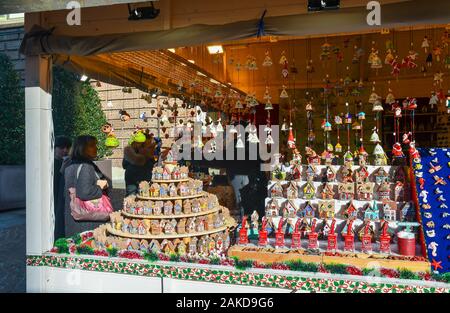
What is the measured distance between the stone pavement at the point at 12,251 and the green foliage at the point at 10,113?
2.00m

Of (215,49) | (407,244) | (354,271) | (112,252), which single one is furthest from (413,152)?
(215,49)

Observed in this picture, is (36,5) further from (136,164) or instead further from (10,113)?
(10,113)

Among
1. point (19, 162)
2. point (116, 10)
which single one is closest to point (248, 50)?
point (116, 10)

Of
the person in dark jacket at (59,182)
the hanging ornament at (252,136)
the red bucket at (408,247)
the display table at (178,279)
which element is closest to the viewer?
the display table at (178,279)

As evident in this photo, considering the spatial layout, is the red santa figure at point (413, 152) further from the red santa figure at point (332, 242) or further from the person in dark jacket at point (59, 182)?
the person in dark jacket at point (59, 182)

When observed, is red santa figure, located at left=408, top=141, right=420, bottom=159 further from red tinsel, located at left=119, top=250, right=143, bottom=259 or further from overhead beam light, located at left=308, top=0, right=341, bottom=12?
red tinsel, located at left=119, top=250, right=143, bottom=259

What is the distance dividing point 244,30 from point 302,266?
9.04 feet

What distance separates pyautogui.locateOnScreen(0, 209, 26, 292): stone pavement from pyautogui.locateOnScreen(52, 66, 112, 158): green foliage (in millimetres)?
3067

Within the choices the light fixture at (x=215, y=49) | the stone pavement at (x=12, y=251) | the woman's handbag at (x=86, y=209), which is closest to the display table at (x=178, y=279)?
the woman's handbag at (x=86, y=209)

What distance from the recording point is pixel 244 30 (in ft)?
14.7

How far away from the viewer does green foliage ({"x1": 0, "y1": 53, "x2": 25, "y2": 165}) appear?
12719mm

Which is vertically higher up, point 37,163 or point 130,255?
point 37,163

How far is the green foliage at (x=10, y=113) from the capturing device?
12.7 m
